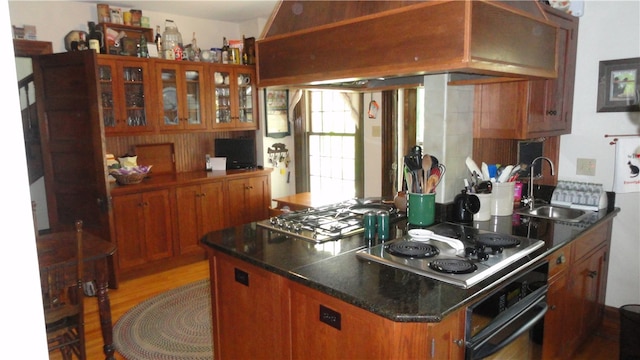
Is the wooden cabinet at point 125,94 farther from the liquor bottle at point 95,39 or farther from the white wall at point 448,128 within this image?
the white wall at point 448,128

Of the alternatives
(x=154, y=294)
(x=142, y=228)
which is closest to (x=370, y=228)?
(x=154, y=294)

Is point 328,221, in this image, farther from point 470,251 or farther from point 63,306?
point 63,306

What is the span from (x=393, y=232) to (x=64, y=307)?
1.65 m

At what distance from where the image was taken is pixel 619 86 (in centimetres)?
266

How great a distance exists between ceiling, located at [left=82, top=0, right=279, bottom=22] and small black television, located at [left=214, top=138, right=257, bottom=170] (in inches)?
53.2

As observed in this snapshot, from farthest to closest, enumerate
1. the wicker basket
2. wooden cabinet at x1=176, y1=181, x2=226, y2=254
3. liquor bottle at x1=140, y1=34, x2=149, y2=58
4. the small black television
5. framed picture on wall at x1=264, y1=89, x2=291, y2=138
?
framed picture on wall at x1=264, y1=89, x2=291, y2=138
the small black television
wooden cabinet at x1=176, y1=181, x2=226, y2=254
liquor bottle at x1=140, y1=34, x2=149, y2=58
the wicker basket

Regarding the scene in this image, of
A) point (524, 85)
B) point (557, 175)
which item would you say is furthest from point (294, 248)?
point (557, 175)

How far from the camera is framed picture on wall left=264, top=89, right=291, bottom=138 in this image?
16.5ft

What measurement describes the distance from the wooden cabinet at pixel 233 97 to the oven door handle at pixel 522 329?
3.56 meters

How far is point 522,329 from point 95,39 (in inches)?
153

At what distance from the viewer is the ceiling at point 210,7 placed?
4.17m

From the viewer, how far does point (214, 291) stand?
6.83 feet

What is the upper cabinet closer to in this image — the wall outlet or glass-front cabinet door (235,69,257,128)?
glass-front cabinet door (235,69,257,128)

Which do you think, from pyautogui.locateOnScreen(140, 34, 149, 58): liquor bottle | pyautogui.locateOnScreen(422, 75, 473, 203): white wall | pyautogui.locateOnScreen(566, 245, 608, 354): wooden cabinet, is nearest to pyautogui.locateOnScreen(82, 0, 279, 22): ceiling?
pyautogui.locateOnScreen(140, 34, 149, 58): liquor bottle
